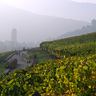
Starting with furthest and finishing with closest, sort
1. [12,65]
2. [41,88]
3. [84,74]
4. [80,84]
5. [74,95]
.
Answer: [12,65], [41,88], [84,74], [80,84], [74,95]

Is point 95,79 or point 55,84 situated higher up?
point 95,79

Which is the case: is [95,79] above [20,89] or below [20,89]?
above

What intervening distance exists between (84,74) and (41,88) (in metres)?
1.50

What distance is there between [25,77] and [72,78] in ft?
6.36

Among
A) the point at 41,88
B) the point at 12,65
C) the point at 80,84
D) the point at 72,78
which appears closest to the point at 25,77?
the point at 41,88

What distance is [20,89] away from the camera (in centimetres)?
356

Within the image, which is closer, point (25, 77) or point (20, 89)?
point (20, 89)

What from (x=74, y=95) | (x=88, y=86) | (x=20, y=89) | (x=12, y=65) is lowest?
(x=12, y=65)

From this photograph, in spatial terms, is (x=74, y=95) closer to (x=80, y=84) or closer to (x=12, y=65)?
(x=80, y=84)

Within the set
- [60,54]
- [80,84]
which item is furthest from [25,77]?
[60,54]

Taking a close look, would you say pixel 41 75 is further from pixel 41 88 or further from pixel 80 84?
pixel 80 84

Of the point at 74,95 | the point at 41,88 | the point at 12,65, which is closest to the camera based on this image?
the point at 74,95

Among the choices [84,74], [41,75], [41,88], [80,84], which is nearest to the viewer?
[80,84]

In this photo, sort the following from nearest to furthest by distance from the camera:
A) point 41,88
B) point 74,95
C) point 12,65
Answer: point 74,95 < point 41,88 < point 12,65
